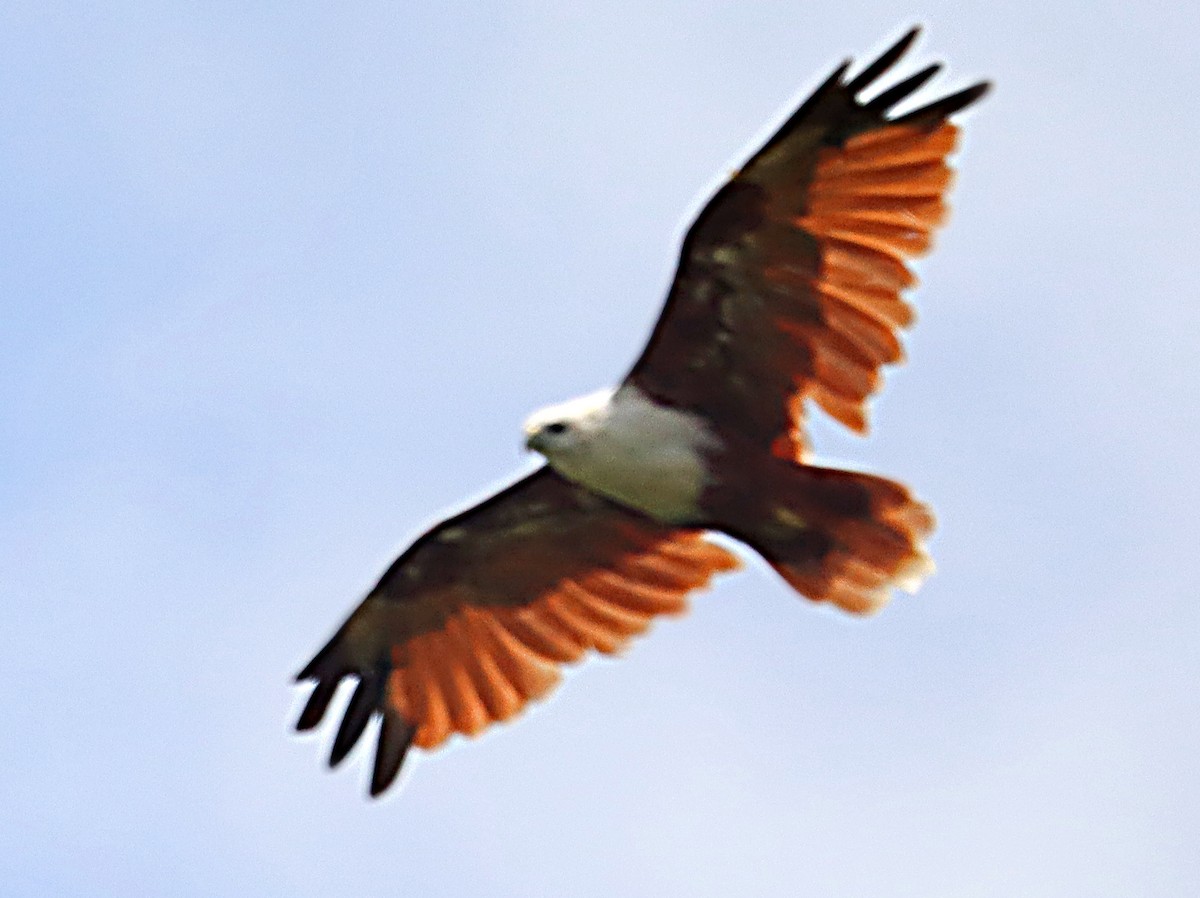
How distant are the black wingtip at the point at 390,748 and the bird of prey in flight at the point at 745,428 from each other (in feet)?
0.07

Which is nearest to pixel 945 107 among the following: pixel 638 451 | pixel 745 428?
pixel 745 428

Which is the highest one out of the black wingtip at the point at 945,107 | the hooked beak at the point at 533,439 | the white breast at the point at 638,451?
the black wingtip at the point at 945,107

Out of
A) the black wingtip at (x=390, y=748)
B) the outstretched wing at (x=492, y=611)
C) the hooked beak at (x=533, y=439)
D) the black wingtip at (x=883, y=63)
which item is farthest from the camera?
the black wingtip at (x=390, y=748)

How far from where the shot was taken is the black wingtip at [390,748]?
12.0 meters

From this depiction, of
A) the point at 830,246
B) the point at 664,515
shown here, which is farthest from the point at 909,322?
the point at 664,515

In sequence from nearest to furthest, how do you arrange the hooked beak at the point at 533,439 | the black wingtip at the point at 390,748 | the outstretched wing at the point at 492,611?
the hooked beak at the point at 533,439 < the outstretched wing at the point at 492,611 < the black wingtip at the point at 390,748

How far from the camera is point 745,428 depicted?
10719 millimetres

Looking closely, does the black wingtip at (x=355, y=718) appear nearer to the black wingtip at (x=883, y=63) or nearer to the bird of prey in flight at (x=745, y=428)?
the bird of prey in flight at (x=745, y=428)

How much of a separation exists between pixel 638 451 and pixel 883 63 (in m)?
2.04

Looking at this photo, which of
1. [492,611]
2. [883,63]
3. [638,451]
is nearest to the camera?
[883,63]

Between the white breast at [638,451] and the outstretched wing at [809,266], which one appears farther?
the white breast at [638,451]

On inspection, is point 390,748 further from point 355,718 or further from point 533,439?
point 533,439

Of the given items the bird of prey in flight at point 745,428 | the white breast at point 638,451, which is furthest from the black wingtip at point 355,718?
the white breast at point 638,451

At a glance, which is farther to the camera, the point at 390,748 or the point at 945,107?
the point at 390,748
